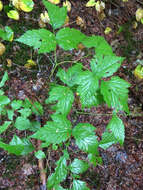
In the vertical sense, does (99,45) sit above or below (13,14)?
below

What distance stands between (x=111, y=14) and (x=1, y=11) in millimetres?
1644

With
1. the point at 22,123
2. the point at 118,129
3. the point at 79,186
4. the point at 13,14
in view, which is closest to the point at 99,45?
the point at 118,129

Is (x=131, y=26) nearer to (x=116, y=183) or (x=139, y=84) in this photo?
(x=139, y=84)

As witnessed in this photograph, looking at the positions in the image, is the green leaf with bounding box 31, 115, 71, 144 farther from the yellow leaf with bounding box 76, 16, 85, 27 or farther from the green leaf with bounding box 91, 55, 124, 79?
the yellow leaf with bounding box 76, 16, 85, 27

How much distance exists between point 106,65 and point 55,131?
593 millimetres

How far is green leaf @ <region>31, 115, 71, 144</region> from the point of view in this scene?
1.28m

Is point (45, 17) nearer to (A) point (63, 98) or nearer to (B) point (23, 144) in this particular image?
(A) point (63, 98)

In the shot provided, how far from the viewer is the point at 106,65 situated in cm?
126

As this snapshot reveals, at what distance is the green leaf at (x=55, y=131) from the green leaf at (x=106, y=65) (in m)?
0.43

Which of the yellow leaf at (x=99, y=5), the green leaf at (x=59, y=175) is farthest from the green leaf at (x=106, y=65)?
the yellow leaf at (x=99, y=5)

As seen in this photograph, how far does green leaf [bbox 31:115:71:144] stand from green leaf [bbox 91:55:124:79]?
0.43m

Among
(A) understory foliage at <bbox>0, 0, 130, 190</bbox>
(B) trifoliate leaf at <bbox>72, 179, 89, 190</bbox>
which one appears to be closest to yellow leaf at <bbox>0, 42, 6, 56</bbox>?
(A) understory foliage at <bbox>0, 0, 130, 190</bbox>

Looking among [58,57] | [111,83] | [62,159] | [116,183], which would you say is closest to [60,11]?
[111,83]

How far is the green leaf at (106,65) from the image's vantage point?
124 cm
